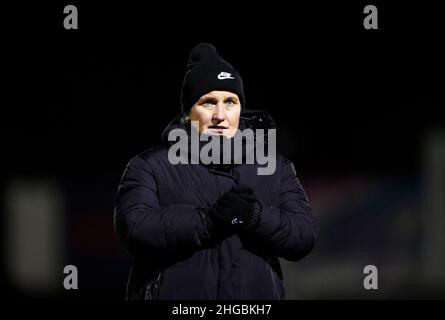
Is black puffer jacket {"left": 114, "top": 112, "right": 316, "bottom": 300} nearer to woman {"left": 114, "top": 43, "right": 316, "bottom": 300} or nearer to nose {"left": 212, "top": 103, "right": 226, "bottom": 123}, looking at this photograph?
woman {"left": 114, "top": 43, "right": 316, "bottom": 300}

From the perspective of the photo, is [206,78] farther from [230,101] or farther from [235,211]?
[235,211]

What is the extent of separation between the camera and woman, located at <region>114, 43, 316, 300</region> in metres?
2.28

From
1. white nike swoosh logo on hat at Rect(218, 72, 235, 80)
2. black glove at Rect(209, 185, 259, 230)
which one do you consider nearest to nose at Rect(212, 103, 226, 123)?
white nike swoosh logo on hat at Rect(218, 72, 235, 80)

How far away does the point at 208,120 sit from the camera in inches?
97.2

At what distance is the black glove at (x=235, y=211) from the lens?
89.0 inches

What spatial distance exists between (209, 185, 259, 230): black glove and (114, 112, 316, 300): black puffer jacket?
0.03 metres

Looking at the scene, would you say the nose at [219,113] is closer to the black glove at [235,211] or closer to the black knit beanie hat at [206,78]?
the black knit beanie hat at [206,78]

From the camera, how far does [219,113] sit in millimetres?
2469

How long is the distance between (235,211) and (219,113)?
0.40 metres

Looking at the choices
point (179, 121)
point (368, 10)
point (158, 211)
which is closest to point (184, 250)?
point (158, 211)

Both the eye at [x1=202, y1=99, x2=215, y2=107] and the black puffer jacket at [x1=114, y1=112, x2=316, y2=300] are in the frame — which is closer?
the black puffer jacket at [x1=114, y1=112, x2=316, y2=300]

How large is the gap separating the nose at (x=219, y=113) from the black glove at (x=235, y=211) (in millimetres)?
279

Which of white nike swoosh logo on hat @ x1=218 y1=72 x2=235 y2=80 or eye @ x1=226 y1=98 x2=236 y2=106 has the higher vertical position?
white nike swoosh logo on hat @ x1=218 y1=72 x2=235 y2=80
